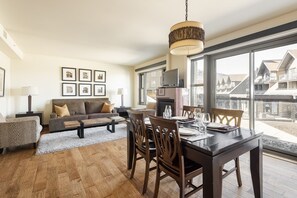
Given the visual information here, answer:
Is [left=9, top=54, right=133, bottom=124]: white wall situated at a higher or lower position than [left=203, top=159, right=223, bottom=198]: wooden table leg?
higher

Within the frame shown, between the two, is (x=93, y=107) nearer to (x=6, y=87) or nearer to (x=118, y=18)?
(x=6, y=87)

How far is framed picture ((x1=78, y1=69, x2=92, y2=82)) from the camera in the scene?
579 centimetres

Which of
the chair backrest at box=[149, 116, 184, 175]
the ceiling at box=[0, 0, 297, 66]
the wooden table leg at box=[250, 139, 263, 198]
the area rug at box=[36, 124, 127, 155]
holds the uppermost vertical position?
the ceiling at box=[0, 0, 297, 66]

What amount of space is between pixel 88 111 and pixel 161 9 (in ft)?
14.1

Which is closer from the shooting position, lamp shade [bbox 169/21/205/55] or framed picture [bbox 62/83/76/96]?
lamp shade [bbox 169/21/205/55]

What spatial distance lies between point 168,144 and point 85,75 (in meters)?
5.32

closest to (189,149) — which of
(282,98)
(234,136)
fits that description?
(234,136)

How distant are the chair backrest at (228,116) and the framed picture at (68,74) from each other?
202 inches

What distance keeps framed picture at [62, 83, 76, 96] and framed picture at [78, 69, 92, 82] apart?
1.22 ft

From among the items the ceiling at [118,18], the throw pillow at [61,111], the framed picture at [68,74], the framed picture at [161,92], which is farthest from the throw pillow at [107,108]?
the ceiling at [118,18]

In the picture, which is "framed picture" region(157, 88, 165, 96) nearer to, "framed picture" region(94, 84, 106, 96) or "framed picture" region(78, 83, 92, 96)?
"framed picture" region(94, 84, 106, 96)

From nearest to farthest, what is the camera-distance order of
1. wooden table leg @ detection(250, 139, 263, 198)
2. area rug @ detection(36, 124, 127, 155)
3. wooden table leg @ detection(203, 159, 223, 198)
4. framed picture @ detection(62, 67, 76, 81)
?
wooden table leg @ detection(203, 159, 223, 198), wooden table leg @ detection(250, 139, 263, 198), area rug @ detection(36, 124, 127, 155), framed picture @ detection(62, 67, 76, 81)

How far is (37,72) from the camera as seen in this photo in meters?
5.08

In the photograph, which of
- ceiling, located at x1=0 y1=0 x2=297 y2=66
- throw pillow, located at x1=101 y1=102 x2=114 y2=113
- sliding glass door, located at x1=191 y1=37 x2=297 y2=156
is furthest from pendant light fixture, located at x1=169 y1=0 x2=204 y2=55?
throw pillow, located at x1=101 y1=102 x2=114 y2=113
